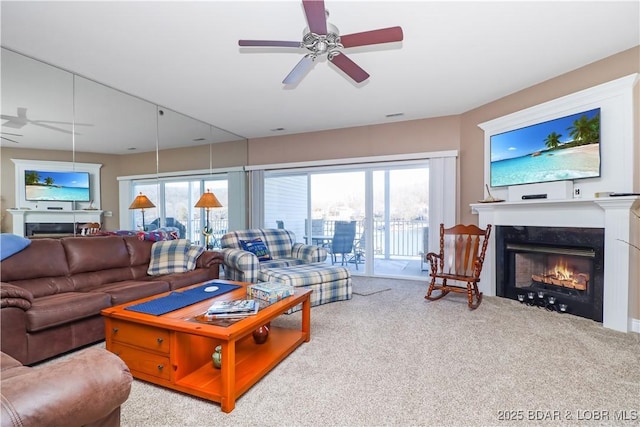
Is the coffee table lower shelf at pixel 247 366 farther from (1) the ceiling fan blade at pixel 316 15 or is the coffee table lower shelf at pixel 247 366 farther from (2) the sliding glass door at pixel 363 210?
(2) the sliding glass door at pixel 363 210

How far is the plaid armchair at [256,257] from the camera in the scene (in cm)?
367

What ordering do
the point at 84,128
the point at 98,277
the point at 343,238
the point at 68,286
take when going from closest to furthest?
the point at 68,286 → the point at 98,277 → the point at 84,128 → the point at 343,238

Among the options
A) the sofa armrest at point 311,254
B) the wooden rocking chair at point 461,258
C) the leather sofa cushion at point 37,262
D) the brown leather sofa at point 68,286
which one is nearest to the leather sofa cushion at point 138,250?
the brown leather sofa at point 68,286

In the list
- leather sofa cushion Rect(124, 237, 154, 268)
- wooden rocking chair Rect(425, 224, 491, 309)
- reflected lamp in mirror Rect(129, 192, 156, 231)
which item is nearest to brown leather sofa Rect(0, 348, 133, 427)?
leather sofa cushion Rect(124, 237, 154, 268)

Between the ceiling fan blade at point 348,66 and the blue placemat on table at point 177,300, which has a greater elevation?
the ceiling fan blade at point 348,66

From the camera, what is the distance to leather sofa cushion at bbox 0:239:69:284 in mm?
2525

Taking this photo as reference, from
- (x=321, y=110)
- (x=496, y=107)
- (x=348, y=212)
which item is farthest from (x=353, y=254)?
(x=496, y=107)

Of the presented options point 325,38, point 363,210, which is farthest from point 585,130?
point 363,210

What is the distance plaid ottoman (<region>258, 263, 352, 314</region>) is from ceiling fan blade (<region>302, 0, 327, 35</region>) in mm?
2379

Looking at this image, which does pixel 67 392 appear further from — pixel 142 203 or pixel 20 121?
pixel 142 203

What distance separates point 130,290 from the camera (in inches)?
107

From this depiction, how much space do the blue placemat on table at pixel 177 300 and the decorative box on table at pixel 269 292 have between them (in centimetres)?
30

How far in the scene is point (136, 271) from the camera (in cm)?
339

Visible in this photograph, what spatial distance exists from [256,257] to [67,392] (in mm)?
2982
